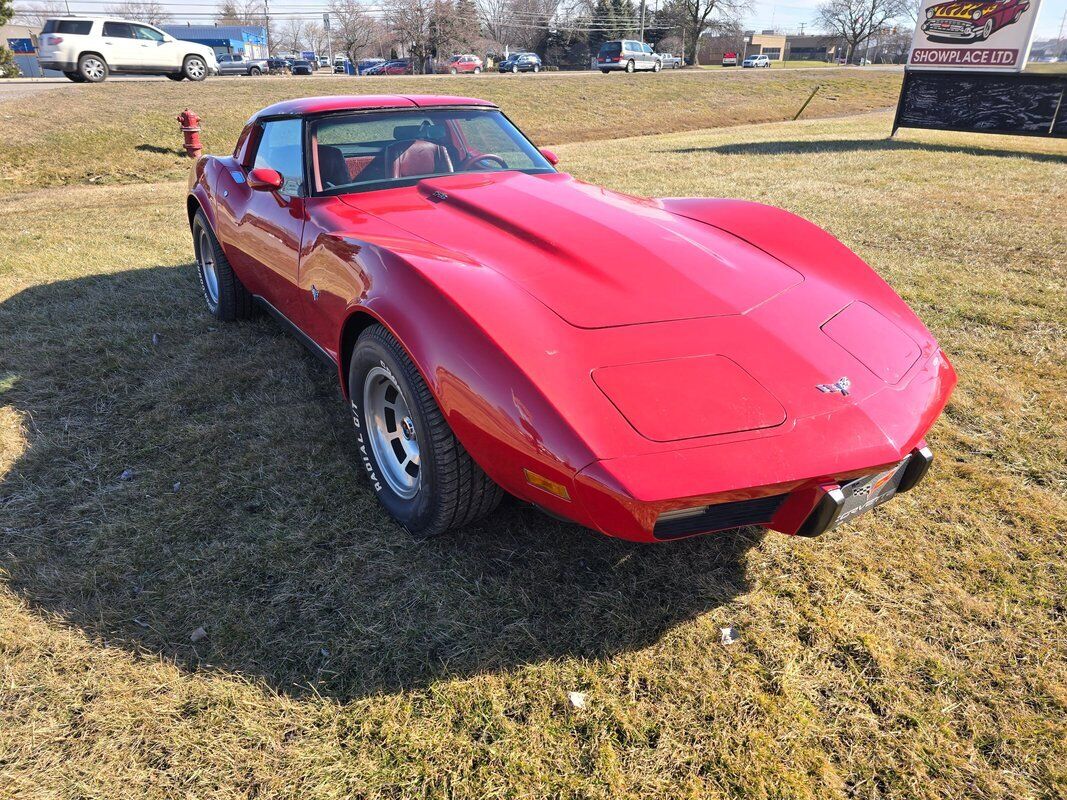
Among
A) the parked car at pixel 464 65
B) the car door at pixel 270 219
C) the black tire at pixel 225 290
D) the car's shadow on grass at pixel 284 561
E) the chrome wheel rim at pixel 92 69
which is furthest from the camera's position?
the parked car at pixel 464 65

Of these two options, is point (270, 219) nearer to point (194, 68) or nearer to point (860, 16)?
point (194, 68)

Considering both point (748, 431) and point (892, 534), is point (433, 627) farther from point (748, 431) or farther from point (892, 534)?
point (892, 534)

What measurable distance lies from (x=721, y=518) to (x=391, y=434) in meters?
1.34

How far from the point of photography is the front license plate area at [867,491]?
6.41 feet

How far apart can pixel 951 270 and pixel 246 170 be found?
528cm

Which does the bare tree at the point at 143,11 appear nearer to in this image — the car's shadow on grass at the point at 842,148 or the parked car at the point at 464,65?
the parked car at the point at 464,65

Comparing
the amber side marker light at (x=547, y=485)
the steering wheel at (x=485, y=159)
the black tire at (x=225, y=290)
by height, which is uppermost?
the steering wheel at (x=485, y=159)

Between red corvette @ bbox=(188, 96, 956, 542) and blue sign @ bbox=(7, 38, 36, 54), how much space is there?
6518 cm

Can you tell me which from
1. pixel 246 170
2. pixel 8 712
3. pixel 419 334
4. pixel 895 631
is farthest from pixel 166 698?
pixel 246 170

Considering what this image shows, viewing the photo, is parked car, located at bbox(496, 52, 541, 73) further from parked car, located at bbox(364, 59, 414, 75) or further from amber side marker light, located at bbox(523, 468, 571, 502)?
amber side marker light, located at bbox(523, 468, 571, 502)

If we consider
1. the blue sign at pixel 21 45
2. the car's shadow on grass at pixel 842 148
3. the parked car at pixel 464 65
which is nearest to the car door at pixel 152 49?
the car's shadow on grass at pixel 842 148

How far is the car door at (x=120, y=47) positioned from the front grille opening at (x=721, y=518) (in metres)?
23.2

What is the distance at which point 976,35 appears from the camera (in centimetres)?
1291

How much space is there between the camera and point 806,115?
24109 millimetres
